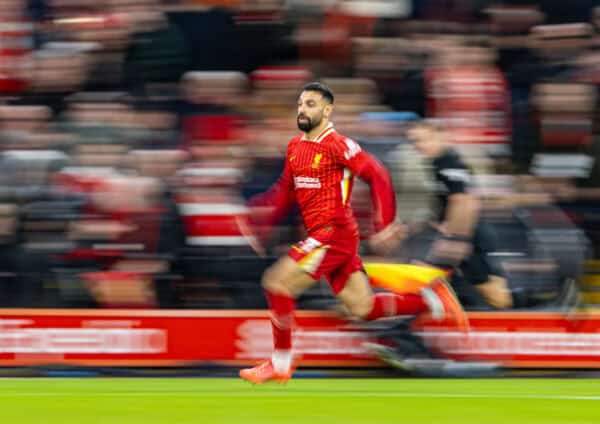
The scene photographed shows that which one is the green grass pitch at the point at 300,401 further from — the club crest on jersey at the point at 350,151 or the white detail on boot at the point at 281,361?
the club crest on jersey at the point at 350,151

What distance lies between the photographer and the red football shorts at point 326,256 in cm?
619

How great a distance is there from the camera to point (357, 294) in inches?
254

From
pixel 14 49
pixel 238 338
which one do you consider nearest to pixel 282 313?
pixel 238 338

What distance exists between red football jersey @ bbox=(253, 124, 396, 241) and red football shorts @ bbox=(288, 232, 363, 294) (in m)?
0.06

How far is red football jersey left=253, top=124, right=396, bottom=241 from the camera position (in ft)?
20.4

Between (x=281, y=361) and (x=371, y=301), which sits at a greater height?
(x=371, y=301)

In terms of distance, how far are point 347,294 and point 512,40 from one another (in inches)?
146

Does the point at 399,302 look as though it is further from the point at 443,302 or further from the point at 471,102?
the point at 471,102

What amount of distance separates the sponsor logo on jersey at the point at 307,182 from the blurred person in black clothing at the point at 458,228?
4.33 ft

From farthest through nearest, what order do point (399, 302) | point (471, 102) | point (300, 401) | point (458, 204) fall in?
point (471, 102) → point (458, 204) → point (399, 302) → point (300, 401)

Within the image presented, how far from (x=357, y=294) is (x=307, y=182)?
0.76 m

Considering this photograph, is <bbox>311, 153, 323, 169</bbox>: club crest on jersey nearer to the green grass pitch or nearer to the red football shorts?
the red football shorts

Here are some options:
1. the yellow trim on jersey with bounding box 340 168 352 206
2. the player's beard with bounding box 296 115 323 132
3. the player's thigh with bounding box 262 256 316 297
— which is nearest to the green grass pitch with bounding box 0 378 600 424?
the player's thigh with bounding box 262 256 316 297

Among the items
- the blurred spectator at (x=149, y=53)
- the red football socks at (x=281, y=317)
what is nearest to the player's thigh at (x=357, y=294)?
the red football socks at (x=281, y=317)
